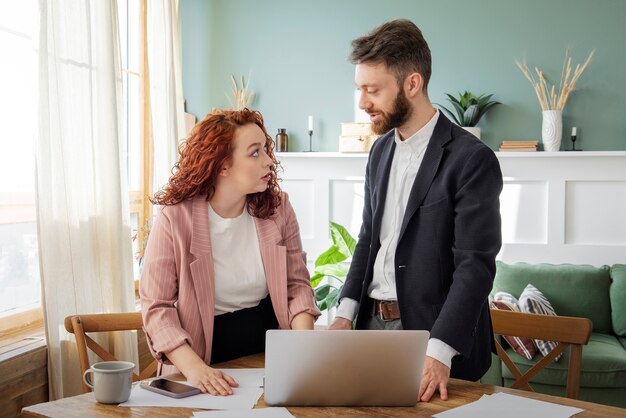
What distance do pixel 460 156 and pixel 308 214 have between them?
116 inches

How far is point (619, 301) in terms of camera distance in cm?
391

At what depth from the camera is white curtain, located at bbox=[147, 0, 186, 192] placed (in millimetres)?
4020

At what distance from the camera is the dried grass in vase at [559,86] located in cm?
411

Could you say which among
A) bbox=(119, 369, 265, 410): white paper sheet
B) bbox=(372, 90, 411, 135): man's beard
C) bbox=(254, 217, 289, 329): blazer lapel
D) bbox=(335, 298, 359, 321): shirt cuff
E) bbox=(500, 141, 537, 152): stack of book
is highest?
bbox=(372, 90, 411, 135): man's beard

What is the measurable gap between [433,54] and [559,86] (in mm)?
834

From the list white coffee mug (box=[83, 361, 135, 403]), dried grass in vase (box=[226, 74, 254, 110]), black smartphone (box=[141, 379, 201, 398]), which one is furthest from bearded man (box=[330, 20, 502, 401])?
dried grass in vase (box=[226, 74, 254, 110])

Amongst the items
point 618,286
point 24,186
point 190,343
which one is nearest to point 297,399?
point 190,343

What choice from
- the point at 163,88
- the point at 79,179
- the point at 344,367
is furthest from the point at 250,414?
the point at 163,88

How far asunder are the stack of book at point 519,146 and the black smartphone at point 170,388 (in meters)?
3.16

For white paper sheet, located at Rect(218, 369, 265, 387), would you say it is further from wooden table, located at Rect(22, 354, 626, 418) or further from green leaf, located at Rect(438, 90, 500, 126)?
green leaf, located at Rect(438, 90, 500, 126)

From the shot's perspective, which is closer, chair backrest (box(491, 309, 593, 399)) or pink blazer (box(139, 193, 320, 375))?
pink blazer (box(139, 193, 320, 375))

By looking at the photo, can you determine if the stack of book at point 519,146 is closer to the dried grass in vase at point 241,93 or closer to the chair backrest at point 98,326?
the dried grass in vase at point 241,93

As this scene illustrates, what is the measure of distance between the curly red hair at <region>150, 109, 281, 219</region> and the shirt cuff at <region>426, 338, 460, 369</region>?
0.65 metres

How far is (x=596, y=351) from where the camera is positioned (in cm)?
352
